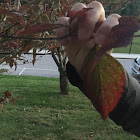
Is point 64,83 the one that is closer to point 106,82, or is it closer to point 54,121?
point 54,121

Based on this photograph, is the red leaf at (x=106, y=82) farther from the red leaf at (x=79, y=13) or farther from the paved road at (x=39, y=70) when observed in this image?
the paved road at (x=39, y=70)

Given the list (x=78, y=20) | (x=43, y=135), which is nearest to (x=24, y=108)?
(x=43, y=135)

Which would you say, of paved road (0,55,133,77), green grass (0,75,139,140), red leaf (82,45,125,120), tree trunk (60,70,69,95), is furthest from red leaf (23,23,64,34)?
paved road (0,55,133,77)

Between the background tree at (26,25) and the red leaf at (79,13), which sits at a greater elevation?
the red leaf at (79,13)

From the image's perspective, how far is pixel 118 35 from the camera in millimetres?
342

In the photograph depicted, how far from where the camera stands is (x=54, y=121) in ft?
11.4

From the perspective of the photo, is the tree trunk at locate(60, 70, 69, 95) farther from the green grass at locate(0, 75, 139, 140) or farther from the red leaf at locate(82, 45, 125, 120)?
the red leaf at locate(82, 45, 125, 120)

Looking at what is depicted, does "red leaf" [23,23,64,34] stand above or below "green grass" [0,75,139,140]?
above

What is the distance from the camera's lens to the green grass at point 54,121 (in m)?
3.05

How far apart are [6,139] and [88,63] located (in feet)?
8.97

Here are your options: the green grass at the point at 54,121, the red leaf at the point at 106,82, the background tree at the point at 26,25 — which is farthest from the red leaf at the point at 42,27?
the green grass at the point at 54,121

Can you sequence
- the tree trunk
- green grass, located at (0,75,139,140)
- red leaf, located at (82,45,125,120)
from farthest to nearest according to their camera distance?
the tree trunk
green grass, located at (0,75,139,140)
red leaf, located at (82,45,125,120)

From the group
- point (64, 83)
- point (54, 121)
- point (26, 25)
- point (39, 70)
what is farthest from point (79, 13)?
point (39, 70)

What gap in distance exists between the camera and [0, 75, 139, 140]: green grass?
120 inches
